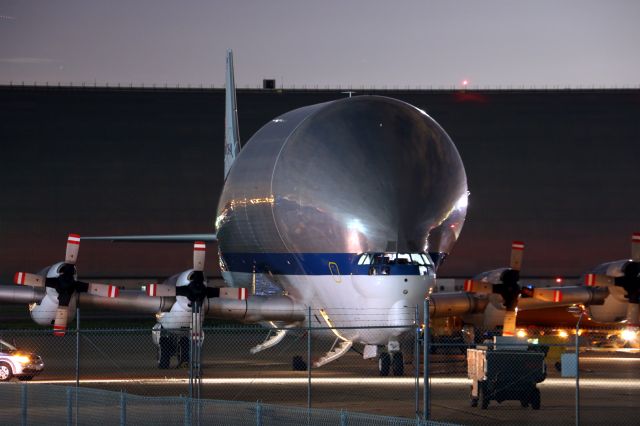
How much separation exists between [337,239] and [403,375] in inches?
153

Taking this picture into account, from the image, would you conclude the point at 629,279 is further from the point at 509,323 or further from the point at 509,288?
the point at 509,323

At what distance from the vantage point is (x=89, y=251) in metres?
68.6

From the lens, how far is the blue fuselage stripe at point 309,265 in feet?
90.3

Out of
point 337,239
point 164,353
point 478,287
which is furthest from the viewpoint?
point 164,353

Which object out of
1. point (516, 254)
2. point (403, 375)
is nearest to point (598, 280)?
point (516, 254)

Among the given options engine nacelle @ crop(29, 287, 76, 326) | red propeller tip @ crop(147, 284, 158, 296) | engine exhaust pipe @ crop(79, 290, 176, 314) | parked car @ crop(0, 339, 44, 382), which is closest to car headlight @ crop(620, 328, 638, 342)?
engine exhaust pipe @ crop(79, 290, 176, 314)

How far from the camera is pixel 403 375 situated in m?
29.3

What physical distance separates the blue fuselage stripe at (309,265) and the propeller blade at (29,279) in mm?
5408

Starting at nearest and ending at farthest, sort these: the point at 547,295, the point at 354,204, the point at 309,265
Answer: the point at 354,204, the point at 309,265, the point at 547,295

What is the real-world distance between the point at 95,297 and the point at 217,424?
13.8m

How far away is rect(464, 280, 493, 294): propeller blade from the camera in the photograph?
1244 inches

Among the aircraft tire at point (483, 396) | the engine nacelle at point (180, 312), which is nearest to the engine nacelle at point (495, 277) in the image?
the engine nacelle at point (180, 312)

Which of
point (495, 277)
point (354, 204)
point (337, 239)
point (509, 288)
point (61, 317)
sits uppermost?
point (354, 204)

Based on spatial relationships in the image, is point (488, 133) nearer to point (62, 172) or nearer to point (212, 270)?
point (212, 270)
